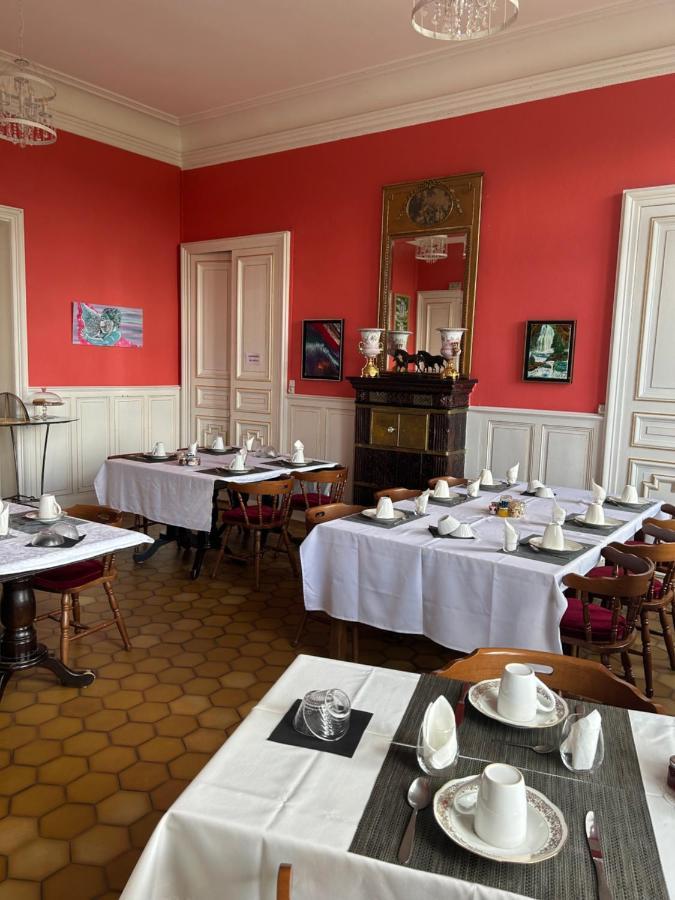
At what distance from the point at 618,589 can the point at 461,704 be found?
1385mm

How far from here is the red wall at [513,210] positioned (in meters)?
5.16

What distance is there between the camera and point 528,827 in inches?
47.7

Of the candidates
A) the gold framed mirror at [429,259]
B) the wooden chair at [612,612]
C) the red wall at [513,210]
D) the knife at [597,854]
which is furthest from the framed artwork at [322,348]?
the knife at [597,854]

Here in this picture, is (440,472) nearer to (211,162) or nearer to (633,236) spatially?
(633,236)

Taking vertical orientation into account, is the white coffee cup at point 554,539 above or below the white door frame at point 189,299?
below

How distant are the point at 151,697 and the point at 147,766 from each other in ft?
1.86

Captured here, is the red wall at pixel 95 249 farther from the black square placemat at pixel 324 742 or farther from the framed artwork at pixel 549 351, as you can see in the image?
the black square placemat at pixel 324 742

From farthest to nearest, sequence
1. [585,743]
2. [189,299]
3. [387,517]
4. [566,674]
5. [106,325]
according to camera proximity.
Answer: [189,299], [106,325], [387,517], [566,674], [585,743]

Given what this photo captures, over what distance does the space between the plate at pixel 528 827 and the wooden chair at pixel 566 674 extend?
508mm

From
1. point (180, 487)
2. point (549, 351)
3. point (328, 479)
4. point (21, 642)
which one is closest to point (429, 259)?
point (549, 351)

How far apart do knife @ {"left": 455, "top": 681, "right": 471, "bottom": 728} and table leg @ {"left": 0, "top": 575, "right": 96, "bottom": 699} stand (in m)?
2.28

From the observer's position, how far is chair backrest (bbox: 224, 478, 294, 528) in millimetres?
4586

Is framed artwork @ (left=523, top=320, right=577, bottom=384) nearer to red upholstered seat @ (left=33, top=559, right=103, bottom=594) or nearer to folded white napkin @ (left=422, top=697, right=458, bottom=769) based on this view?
red upholstered seat @ (left=33, top=559, right=103, bottom=594)

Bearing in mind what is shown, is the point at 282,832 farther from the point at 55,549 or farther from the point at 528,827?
the point at 55,549
